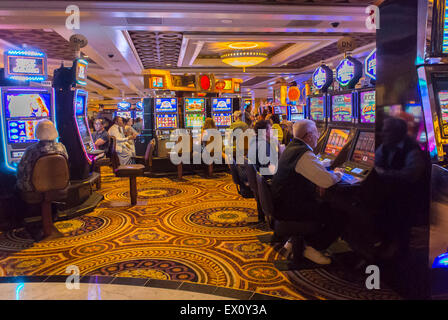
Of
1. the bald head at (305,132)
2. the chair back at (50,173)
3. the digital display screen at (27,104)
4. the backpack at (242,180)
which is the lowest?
the backpack at (242,180)

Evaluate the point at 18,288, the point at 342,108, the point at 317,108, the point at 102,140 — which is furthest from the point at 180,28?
the point at 18,288

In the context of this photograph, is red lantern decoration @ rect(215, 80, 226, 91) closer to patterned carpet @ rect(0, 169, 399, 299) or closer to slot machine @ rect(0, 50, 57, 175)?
patterned carpet @ rect(0, 169, 399, 299)

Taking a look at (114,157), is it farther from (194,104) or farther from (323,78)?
(323,78)

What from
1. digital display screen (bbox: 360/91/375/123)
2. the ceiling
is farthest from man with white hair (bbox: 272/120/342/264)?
the ceiling

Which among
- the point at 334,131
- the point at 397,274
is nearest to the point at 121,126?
the point at 334,131

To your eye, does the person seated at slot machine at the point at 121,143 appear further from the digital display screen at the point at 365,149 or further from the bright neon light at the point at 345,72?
the digital display screen at the point at 365,149

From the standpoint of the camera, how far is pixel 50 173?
133 inches

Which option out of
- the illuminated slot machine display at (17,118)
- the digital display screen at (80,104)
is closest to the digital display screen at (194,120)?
the digital display screen at (80,104)

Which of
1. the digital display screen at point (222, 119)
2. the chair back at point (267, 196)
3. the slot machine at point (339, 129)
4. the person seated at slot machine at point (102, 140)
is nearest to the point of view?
the chair back at point (267, 196)

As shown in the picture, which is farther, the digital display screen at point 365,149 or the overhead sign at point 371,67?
the overhead sign at point 371,67

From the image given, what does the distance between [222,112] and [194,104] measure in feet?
2.33

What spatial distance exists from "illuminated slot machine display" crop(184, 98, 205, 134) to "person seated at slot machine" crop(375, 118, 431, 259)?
6.16m

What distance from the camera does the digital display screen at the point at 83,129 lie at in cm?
495

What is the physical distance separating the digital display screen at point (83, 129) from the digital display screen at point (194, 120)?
3077 millimetres
